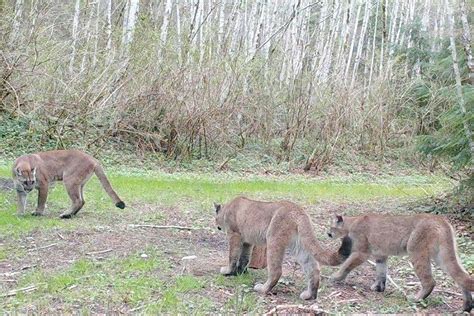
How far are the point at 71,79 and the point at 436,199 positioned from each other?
11292 millimetres

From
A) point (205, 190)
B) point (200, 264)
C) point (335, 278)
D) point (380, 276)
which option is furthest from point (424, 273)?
point (205, 190)

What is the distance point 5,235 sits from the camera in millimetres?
9859

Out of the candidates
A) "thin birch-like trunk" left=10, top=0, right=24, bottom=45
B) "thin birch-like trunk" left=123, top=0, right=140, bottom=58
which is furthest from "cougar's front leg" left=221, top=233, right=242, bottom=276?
"thin birch-like trunk" left=123, top=0, right=140, bottom=58

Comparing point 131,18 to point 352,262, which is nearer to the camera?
point 352,262

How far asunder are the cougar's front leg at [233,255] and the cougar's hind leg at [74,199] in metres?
4.03

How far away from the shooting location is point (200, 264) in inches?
349

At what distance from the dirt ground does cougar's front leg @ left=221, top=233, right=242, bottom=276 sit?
208 millimetres

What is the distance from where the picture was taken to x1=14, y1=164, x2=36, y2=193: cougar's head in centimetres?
1114

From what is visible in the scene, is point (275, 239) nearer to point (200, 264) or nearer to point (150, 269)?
point (200, 264)

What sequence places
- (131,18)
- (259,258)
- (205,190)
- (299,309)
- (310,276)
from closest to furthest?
(299,309) < (310,276) < (259,258) < (205,190) < (131,18)

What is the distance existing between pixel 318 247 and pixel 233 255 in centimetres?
135

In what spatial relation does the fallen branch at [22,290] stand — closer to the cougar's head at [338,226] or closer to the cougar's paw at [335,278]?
the cougar's paw at [335,278]

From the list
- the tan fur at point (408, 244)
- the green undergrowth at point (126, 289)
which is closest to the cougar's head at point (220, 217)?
the green undergrowth at point (126, 289)

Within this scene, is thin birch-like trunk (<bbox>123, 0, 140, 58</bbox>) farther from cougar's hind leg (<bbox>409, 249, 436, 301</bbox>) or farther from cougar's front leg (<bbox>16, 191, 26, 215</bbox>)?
cougar's hind leg (<bbox>409, 249, 436, 301</bbox>)
